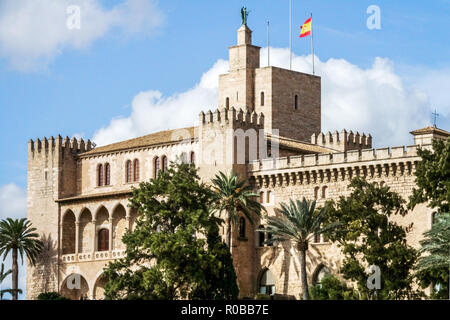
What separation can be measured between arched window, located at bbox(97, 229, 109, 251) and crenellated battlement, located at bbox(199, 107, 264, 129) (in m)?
11.6

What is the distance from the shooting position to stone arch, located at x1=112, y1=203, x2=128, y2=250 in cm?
6900

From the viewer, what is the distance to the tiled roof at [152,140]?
67406 mm

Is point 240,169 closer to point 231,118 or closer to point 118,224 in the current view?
point 231,118

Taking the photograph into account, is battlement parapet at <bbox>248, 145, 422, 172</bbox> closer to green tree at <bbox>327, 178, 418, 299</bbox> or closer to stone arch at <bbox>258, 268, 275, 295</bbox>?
green tree at <bbox>327, 178, 418, 299</bbox>

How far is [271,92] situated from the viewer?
71.4m

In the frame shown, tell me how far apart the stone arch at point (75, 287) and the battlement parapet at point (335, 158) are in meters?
14.6

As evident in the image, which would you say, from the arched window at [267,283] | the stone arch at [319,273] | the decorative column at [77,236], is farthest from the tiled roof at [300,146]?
the decorative column at [77,236]

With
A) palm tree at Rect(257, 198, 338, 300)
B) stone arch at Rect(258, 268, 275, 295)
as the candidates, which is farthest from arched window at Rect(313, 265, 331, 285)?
stone arch at Rect(258, 268, 275, 295)

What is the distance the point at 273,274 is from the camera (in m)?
62.4

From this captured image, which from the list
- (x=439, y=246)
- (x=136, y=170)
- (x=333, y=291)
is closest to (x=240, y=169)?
(x=136, y=170)

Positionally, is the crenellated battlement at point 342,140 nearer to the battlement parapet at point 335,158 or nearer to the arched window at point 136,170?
the battlement parapet at point 335,158

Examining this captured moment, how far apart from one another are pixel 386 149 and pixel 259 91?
50.4ft
